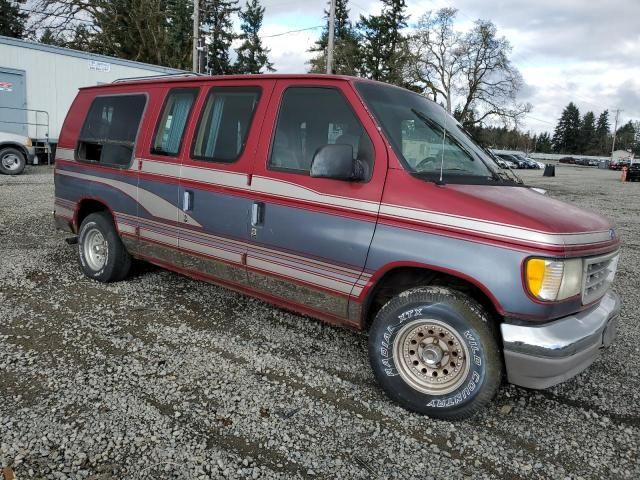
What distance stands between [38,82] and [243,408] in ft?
56.5

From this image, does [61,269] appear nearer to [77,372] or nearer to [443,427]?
[77,372]

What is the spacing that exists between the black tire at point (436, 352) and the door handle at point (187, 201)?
1962mm

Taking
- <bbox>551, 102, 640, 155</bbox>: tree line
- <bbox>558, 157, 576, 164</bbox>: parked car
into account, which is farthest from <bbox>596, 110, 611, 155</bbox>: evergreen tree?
<bbox>558, 157, 576, 164</bbox>: parked car

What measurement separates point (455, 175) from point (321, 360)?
170cm

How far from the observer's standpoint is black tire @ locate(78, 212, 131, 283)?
5074 millimetres

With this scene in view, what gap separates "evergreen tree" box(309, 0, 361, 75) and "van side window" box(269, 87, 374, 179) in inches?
1587

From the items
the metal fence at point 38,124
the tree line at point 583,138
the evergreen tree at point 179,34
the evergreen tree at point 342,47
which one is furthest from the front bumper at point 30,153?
the tree line at point 583,138

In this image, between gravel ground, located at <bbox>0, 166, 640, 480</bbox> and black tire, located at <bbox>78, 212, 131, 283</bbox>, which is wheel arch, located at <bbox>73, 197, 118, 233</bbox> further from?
gravel ground, located at <bbox>0, 166, 640, 480</bbox>

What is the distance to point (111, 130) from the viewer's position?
16.4 feet

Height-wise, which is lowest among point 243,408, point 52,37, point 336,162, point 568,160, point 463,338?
point 243,408

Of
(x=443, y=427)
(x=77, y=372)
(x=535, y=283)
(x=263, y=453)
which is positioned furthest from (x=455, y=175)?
(x=77, y=372)

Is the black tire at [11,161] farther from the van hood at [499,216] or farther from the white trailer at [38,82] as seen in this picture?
the van hood at [499,216]

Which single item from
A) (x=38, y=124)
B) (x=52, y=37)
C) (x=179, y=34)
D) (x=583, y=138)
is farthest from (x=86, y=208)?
(x=583, y=138)

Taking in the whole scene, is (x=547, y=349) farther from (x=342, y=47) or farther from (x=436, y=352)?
(x=342, y=47)
